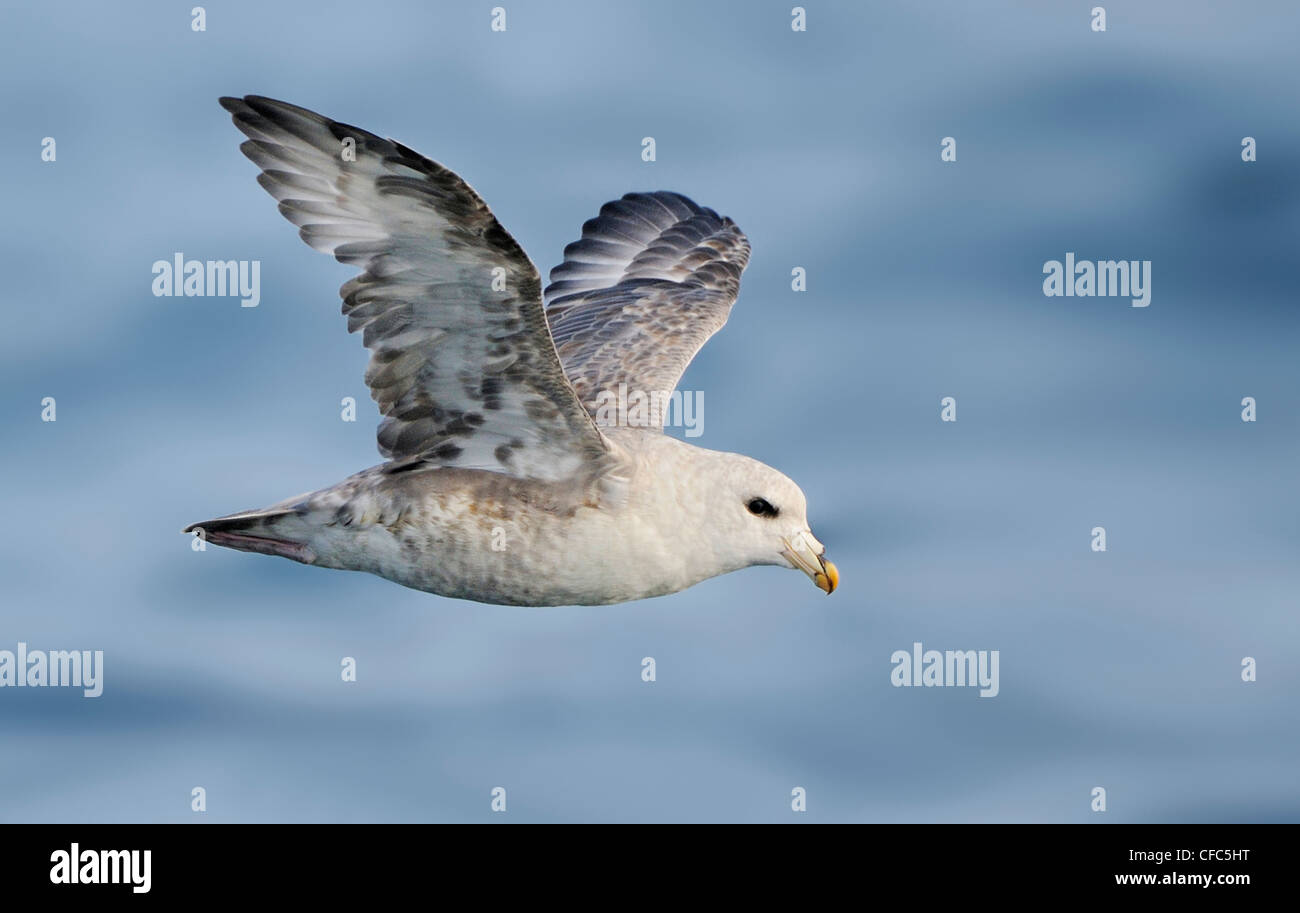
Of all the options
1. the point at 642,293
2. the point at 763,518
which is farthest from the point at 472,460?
the point at 642,293

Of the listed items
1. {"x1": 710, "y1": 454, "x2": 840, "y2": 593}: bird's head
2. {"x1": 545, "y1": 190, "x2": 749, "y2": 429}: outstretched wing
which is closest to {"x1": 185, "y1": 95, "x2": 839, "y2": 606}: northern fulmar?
{"x1": 710, "y1": 454, "x2": 840, "y2": 593}: bird's head

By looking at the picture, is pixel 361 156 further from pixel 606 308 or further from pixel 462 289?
pixel 606 308

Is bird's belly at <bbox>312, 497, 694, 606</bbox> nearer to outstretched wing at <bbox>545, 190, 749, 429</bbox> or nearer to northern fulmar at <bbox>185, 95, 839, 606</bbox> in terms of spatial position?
northern fulmar at <bbox>185, 95, 839, 606</bbox>

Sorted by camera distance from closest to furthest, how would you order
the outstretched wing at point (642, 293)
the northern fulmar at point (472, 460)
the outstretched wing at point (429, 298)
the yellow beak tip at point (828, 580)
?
1. the outstretched wing at point (429, 298)
2. the northern fulmar at point (472, 460)
3. the yellow beak tip at point (828, 580)
4. the outstretched wing at point (642, 293)

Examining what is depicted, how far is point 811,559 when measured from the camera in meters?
11.5

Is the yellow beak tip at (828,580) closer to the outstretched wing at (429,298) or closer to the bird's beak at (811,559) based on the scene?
the bird's beak at (811,559)

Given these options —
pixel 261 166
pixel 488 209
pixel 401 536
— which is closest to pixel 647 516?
→ pixel 401 536

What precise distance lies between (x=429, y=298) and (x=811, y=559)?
2872 millimetres

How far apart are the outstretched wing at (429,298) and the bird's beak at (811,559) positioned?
4.44ft

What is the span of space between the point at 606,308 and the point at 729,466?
427 cm

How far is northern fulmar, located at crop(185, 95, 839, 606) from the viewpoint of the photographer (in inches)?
413

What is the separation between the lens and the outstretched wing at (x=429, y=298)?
33.8 feet

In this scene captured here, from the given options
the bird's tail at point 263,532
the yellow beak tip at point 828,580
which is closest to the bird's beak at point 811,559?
the yellow beak tip at point 828,580

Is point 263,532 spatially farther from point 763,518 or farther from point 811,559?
point 811,559
